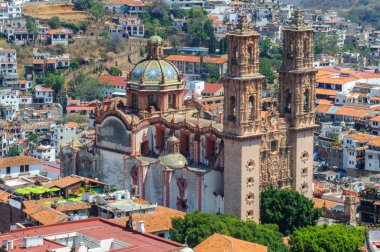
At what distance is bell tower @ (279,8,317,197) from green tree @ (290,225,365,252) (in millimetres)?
10554

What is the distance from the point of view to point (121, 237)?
41656mm

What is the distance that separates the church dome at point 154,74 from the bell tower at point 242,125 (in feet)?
21.8

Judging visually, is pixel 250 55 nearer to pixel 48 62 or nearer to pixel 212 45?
pixel 48 62

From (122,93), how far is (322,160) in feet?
85.3

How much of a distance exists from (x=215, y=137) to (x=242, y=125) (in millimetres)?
2881

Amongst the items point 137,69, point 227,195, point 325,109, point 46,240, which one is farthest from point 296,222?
point 325,109

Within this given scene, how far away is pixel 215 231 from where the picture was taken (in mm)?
49344

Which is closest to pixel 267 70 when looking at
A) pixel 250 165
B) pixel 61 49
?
pixel 61 49

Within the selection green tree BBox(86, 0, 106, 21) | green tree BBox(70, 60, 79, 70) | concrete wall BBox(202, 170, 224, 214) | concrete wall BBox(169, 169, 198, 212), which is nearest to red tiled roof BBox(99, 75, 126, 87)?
green tree BBox(70, 60, 79, 70)

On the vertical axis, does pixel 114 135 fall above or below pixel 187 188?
above

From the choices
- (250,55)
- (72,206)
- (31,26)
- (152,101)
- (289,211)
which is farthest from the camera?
(31,26)

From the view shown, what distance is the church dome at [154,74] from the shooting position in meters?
63.0

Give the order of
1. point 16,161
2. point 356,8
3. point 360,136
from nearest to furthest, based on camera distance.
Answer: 1. point 16,161
2. point 360,136
3. point 356,8

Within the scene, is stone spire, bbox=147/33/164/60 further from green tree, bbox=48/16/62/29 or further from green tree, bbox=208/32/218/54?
green tree, bbox=48/16/62/29
